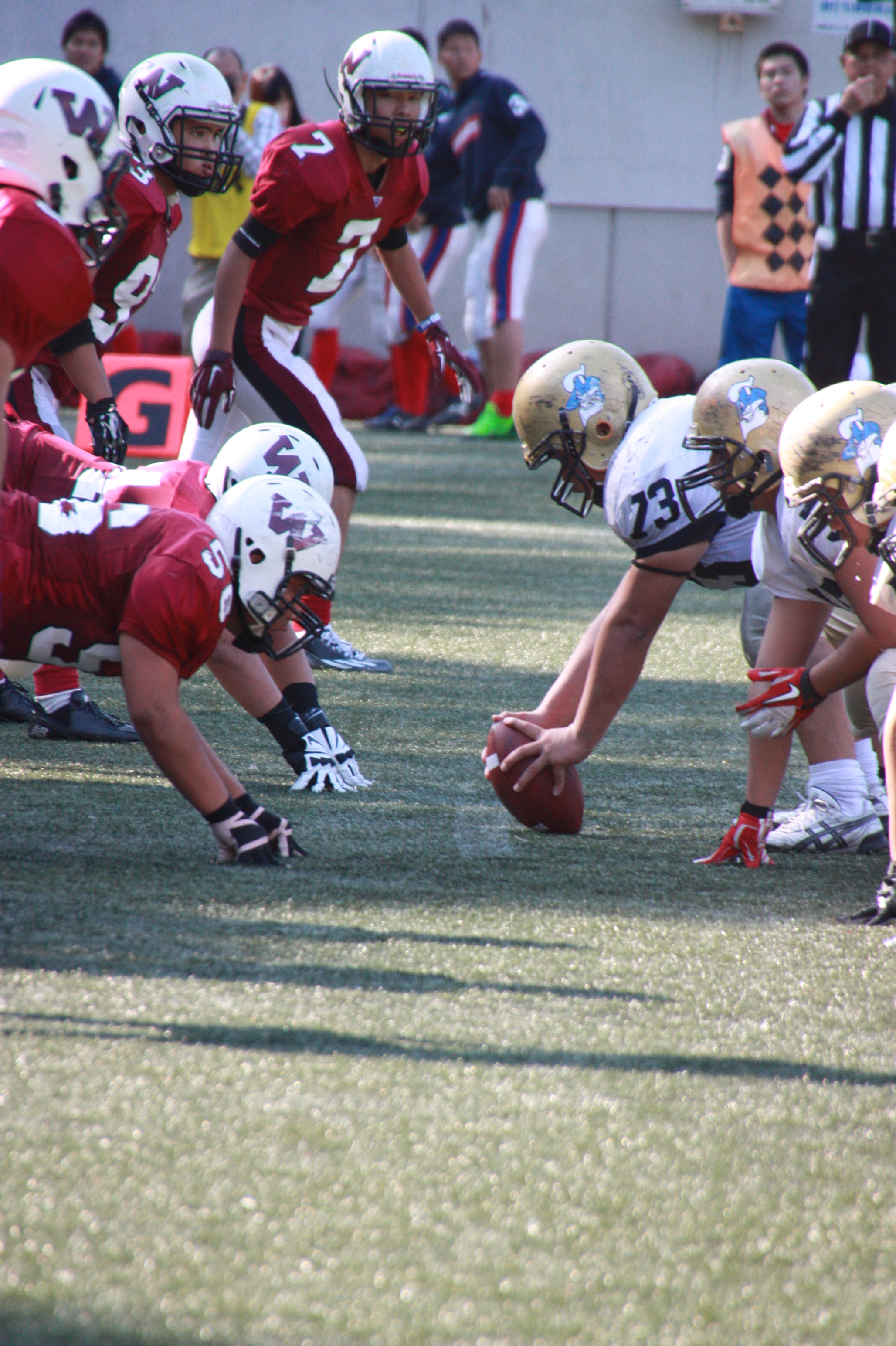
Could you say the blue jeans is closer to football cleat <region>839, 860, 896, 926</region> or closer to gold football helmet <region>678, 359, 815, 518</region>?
gold football helmet <region>678, 359, 815, 518</region>

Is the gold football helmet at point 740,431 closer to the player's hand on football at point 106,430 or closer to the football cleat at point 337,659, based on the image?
the player's hand on football at point 106,430

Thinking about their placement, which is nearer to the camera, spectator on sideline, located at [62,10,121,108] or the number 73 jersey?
the number 73 jersey

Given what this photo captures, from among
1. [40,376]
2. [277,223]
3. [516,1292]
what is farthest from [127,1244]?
[277,223]

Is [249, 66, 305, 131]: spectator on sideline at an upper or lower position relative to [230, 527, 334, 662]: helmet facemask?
upper

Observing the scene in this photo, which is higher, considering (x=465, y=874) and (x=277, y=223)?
(x=277, y=223)

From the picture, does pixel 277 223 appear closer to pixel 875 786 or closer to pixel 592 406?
pixel 592 406

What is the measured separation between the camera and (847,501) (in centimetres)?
234

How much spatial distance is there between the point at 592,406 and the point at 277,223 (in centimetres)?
125

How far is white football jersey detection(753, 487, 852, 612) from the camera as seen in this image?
2436 mm

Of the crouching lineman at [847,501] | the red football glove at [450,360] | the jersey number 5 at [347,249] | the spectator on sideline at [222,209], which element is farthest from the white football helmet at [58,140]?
the spectator on sideline at [222,209]

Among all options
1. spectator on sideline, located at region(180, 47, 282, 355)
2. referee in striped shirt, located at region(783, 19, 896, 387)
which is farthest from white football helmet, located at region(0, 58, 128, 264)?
spectator on sideline, located at region(180, 47, 282, 355)

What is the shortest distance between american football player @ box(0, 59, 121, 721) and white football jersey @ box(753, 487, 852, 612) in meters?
1.11

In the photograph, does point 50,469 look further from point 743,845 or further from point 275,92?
point 275,92

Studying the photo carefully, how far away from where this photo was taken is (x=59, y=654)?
2.48 m
